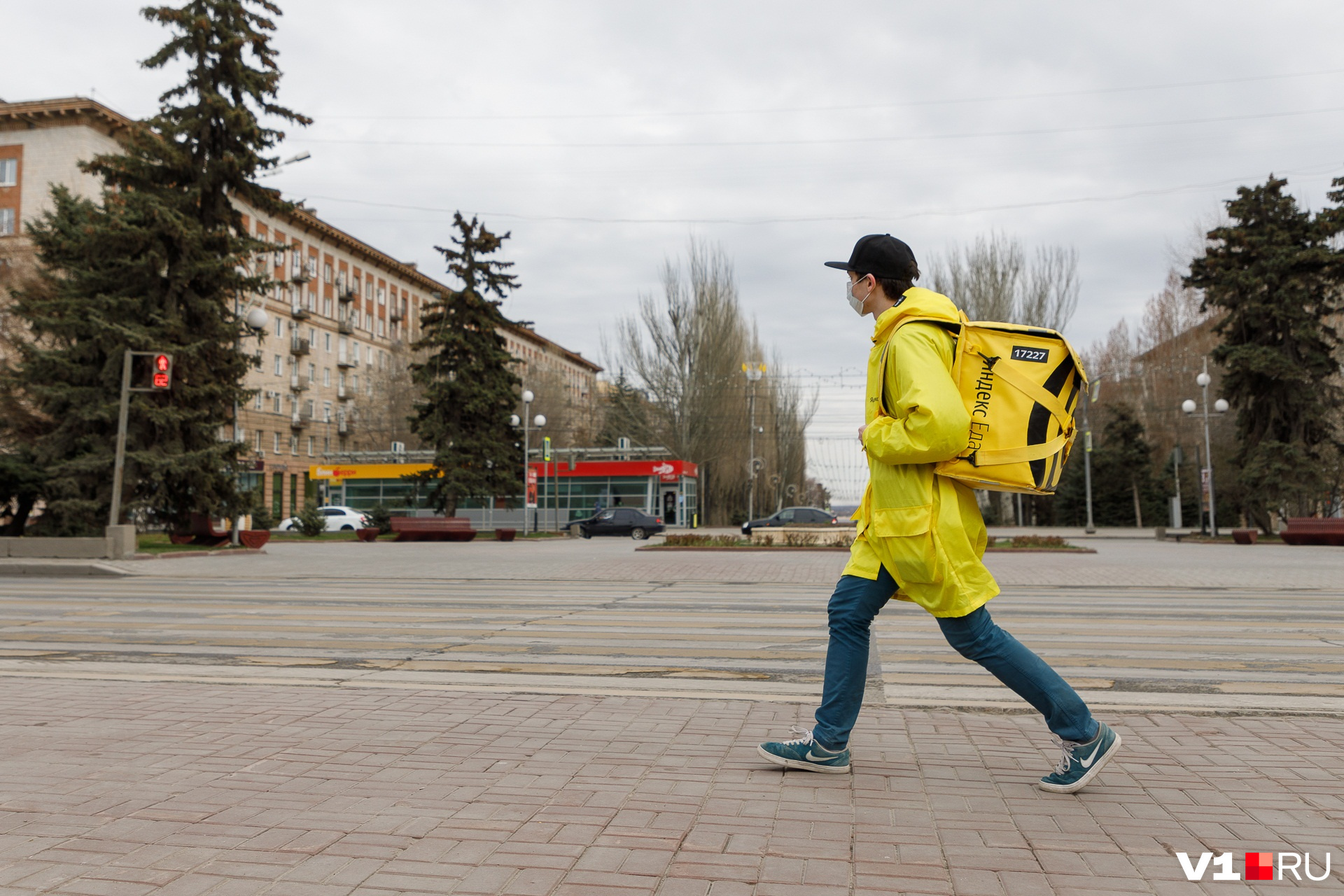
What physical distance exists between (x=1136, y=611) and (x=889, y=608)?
98.7 inches

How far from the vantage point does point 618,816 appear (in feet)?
11.9

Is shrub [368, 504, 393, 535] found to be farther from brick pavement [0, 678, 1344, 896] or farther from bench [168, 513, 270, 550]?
brick pavement [0, 678, 1344, 896]

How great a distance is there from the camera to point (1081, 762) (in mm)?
3869

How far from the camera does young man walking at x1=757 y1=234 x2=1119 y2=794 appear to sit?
149 inches

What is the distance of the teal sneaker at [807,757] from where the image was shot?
4.17 metres

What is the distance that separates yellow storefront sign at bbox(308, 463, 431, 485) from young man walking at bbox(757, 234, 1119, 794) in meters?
55.8

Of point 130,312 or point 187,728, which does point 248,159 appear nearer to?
point 130,312

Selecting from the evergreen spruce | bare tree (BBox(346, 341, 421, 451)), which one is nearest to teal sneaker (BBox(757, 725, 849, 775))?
the evergreen spruce

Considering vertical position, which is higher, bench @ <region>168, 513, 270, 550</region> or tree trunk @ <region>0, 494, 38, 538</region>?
tree trunk @ <region>0, 494, 38, 538</region>

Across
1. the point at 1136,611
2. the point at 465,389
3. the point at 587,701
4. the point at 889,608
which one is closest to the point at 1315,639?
the point at 1136,611

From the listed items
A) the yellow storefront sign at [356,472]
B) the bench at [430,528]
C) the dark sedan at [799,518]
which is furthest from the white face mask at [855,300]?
the yellow storefront sign at [356,472]

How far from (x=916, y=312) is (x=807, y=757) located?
5.93 ft

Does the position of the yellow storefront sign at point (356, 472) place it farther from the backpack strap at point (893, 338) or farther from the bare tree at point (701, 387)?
the backpack strap at point (893, 338)

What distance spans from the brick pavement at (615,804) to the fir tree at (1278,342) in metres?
33.7
